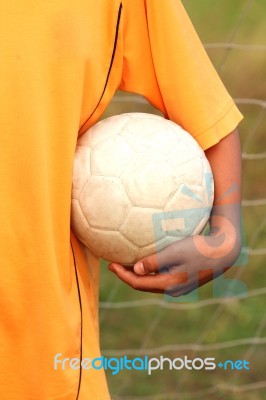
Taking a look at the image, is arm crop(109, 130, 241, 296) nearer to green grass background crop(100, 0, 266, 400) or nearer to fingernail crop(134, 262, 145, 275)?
fingernail crop(134, 262, 145, 275)

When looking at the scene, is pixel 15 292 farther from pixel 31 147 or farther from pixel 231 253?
pixel 231 253

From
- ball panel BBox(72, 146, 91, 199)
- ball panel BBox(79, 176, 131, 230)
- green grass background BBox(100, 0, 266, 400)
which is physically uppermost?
ball panel BBox(72, 146, 91, 199)

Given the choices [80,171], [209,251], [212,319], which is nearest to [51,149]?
[80,171]

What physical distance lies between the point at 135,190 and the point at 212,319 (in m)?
1.21

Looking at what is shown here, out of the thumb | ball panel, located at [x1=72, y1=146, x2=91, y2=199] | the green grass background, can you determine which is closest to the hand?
the thumb

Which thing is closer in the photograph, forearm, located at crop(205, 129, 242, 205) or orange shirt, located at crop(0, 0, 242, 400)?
orange shirt, located at crop(0, 0, 242, 400)

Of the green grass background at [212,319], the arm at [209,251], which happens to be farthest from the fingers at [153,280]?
the green grass background at [212,319]

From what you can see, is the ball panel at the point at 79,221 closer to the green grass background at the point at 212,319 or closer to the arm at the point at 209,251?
the arm at the point at 209,251

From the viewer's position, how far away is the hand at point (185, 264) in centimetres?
133

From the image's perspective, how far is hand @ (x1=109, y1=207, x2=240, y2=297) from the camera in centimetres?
133

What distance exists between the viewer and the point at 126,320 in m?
2.44

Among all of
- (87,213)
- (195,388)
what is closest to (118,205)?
(87,213)

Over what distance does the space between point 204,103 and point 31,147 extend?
293 millimetres

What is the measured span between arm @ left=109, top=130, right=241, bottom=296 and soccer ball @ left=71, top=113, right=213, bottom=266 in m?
0.02
